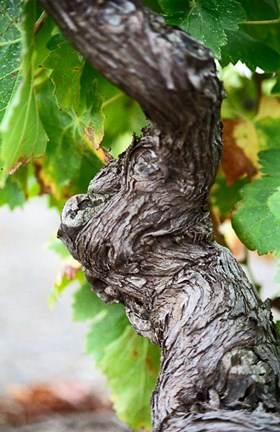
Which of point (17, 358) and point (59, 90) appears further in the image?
point (17, 358)

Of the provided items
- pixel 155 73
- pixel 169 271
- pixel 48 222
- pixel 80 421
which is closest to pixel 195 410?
pixel 169 271

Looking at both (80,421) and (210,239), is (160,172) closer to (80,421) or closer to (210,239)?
(210,239)

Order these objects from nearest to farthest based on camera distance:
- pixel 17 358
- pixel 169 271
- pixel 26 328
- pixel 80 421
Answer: pixel 169 271
pixel 80 421
pixel 17 358
pixel 26 328

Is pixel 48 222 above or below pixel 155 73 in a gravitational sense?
above

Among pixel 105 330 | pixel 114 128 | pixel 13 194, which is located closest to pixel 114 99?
pixel 114 128

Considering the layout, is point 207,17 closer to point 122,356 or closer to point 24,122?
point 24,122

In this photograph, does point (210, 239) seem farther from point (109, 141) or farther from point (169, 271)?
point (109, 141)

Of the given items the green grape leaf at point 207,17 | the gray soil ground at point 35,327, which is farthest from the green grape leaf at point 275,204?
the gray soil ground at point 35,327

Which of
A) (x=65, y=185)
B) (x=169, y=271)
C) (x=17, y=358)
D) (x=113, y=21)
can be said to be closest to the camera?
(x=113, y=21)

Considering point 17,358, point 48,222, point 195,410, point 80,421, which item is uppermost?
point 48,222
